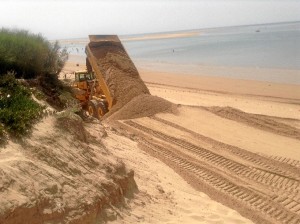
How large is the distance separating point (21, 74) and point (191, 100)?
11801 mm

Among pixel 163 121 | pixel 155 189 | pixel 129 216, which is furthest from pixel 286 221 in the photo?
pixel 163 121

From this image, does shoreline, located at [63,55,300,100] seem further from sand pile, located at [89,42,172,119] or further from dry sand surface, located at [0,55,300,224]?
sand pile, located at [89,42,172,119]

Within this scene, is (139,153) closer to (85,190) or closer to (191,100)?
(85,190)

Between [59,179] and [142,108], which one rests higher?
[142,108]

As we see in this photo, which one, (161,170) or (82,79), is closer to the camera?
(161,170)

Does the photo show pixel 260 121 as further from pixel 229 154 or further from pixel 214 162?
pixel 214 162

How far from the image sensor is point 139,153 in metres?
9.43

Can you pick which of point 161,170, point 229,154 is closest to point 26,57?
point 161,170

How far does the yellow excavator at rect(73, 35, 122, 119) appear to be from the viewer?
14234 mm

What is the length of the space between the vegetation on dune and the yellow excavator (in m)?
3.46

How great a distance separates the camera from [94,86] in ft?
48.4

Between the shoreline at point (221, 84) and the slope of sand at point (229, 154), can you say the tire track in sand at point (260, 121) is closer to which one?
the slope of sand at point (229, 154)

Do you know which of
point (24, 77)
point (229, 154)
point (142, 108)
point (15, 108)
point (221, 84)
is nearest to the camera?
point (15, 108)

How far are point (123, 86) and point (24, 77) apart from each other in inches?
265
